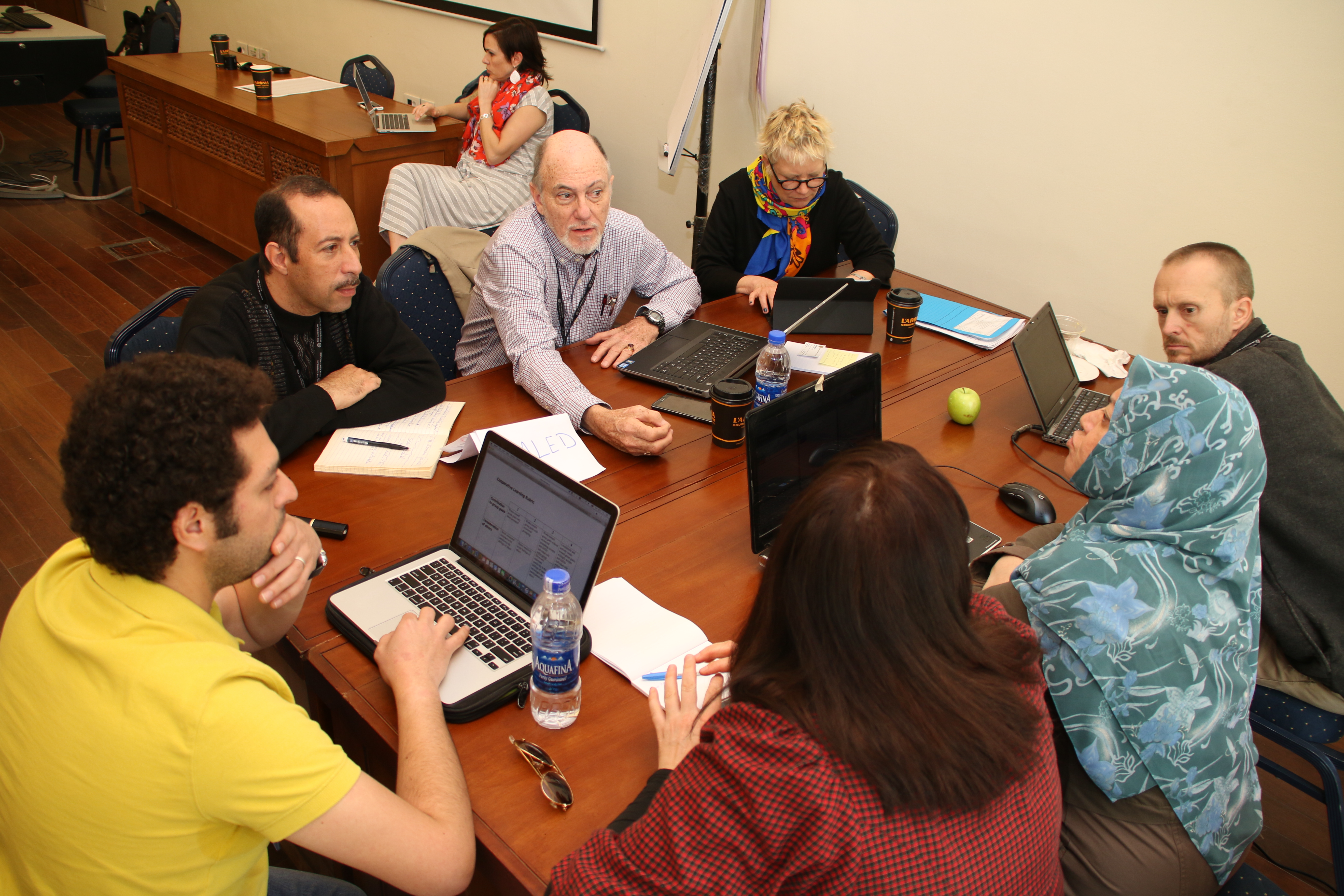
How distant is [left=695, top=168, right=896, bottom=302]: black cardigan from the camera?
10.0 ft

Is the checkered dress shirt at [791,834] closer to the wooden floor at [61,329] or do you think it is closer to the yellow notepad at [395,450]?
the yellow notepad at [395,450]

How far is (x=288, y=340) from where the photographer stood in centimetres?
208

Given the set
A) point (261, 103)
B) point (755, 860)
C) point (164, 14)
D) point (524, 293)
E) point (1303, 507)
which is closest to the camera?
point (755, 860)

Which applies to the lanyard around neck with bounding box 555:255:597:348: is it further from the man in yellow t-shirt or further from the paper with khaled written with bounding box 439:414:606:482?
the man in yellow t-shirt

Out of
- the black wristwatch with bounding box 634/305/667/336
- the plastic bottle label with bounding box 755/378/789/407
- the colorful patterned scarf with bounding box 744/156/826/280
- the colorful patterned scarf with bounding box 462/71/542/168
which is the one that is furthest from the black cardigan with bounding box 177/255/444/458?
the colorful patterned scarf with bounding box 462/71/542/168

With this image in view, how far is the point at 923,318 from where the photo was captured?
108 inches

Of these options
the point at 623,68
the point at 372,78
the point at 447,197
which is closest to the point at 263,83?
the point at 372,78

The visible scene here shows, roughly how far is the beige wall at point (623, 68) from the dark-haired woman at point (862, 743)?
3271 mm

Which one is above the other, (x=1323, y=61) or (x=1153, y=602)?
(x=1323, y=61)

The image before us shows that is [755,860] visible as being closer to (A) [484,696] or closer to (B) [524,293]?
(A) [484,696]

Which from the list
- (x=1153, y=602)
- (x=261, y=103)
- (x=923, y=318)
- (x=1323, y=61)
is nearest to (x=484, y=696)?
(x=1153, y=602)

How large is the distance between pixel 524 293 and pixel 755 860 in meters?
1.73

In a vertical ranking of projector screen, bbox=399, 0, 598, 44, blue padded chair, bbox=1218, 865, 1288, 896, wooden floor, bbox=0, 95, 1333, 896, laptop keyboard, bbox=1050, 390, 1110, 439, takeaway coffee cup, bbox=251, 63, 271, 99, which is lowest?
wooden floor, bbox=0, 95, 1333, 896

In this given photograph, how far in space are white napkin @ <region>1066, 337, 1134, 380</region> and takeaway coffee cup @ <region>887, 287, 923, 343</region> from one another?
440 millimetres
